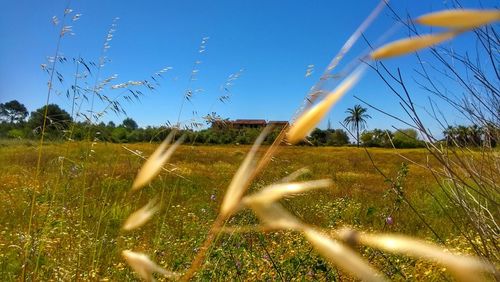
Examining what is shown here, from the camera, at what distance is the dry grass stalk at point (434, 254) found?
0.25 metres

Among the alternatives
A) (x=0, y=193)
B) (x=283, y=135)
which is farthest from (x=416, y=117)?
(x=0, y=193)

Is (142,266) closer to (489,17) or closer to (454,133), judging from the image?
(489,17)

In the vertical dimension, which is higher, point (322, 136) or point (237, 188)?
point (322, 136)

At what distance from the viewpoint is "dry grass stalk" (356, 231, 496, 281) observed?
0.25 metres

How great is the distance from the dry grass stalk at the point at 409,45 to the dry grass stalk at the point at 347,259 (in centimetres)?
16

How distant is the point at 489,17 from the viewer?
0.30 meters

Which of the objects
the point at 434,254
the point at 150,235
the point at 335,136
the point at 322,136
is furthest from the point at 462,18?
the point at 150,235

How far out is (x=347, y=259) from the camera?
31cm

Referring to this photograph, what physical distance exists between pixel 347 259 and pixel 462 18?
0.18m

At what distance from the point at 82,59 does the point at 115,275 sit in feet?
4.71

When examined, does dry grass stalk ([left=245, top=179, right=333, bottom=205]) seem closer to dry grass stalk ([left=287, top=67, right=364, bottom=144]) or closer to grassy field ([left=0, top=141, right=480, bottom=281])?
dry grass stalk ([left=287, top=67, right=364, bottom=144])

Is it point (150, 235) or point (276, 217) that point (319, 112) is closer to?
point (276, 217)

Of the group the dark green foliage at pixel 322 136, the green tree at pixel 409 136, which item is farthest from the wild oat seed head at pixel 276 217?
the green tree at pixel 409 136

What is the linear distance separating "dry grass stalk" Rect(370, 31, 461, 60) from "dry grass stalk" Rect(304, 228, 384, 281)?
0.16m
